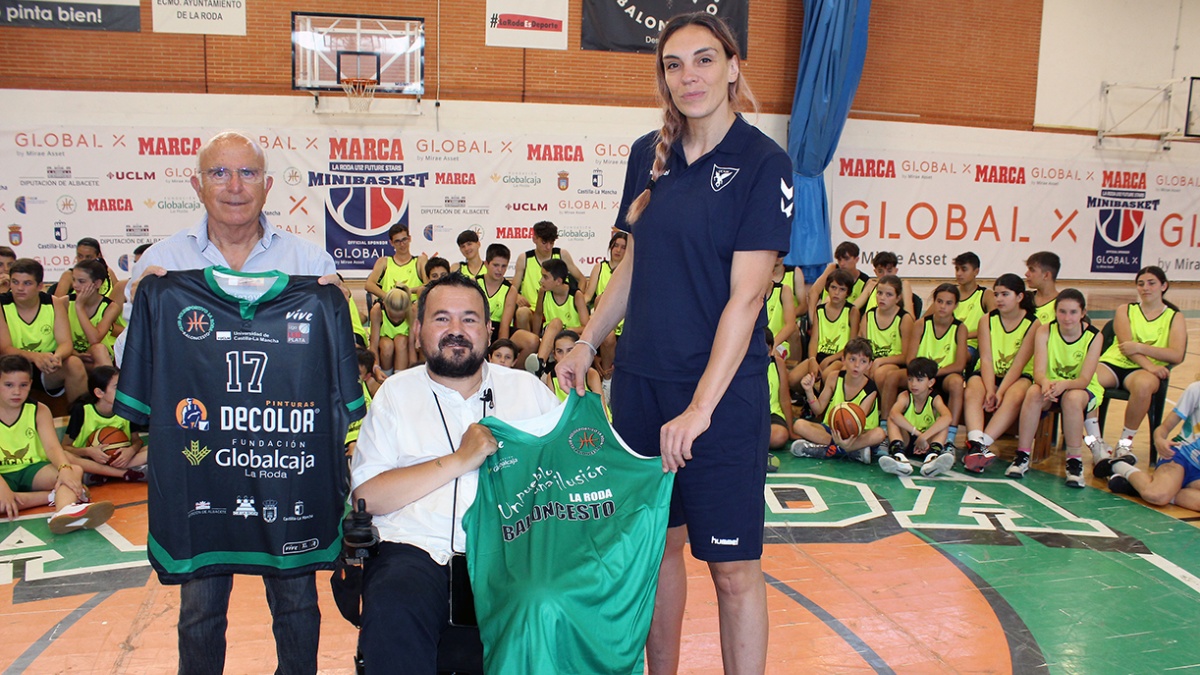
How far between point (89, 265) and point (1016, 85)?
13.2 metres

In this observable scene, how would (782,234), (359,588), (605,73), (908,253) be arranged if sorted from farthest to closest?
(908,253) < (605,73) < (359,588) < (782,234)

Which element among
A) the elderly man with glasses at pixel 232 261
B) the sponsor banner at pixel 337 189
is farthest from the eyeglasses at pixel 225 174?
the sponsor banner at pixel 337 189

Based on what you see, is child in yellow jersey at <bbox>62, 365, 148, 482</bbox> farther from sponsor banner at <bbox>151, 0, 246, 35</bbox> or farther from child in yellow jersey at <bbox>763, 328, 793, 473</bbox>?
sponsor banner at <bbox>151, 0, 246, 35</bbox>

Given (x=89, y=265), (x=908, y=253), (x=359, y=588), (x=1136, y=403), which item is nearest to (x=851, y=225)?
(x=908, y=253)

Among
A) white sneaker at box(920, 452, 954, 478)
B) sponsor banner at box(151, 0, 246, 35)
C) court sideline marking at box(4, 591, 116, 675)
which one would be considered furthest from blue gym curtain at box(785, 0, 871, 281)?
court sideline marking at box(4, 591, 116, 675)

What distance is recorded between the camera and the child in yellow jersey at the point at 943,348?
6637mm

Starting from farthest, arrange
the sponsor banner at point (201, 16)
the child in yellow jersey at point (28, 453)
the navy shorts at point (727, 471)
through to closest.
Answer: the sponsor banner at point (201, 16) → the child in yellow jersey at point (28, 453) → the navy shorts at point (727, 471)

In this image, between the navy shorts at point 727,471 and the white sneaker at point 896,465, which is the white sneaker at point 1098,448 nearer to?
the white sneaker at point 896,465

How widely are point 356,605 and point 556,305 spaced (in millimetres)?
5997

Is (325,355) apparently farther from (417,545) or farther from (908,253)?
(908,253)

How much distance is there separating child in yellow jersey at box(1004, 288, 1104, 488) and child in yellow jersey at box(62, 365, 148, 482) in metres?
5.51

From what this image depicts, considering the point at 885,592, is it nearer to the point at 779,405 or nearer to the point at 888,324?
the point at 779,405

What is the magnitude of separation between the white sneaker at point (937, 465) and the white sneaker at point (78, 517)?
4.80 m

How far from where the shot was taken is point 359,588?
2400 mm
